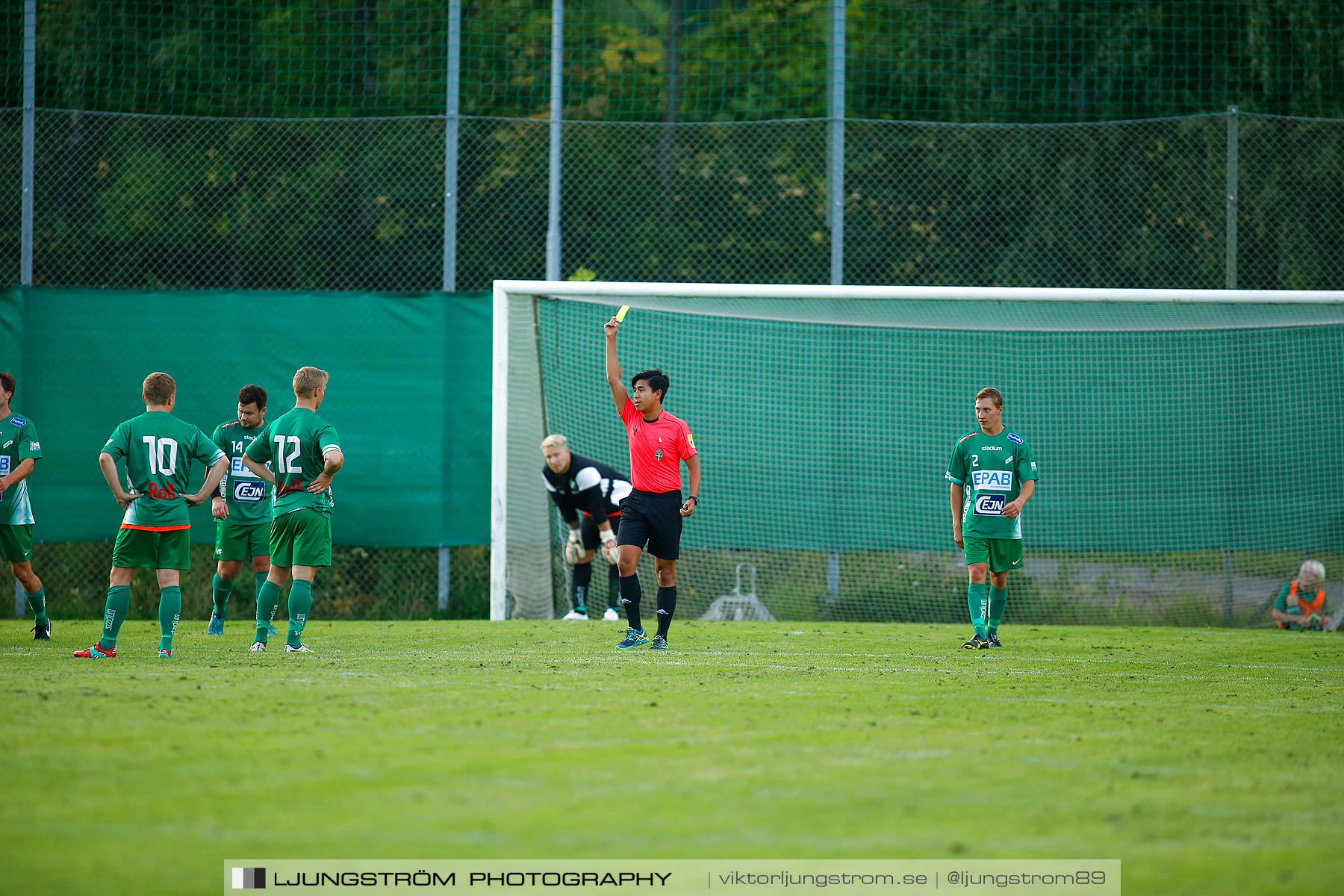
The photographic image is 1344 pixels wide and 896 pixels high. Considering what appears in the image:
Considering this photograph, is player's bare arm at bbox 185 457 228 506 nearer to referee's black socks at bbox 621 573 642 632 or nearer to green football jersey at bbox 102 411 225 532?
green football jersey at bbox 102 411 225 532

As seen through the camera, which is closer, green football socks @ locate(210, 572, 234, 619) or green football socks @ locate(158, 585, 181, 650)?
green football socks @ locate(158, 585, 181, 650)

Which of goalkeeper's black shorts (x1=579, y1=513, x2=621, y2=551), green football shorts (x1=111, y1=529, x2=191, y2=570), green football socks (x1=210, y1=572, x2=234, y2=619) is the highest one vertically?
green football shorts (x1=111, y1=529, x2=191, y2=570)

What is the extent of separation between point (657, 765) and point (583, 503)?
720 centimetres

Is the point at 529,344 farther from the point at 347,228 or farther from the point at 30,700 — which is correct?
the point at 30,700

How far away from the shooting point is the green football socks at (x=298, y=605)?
8.56 meters

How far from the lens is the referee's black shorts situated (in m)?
9.14

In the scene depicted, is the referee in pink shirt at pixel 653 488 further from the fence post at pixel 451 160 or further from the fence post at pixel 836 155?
the fence post at pixel 451 160

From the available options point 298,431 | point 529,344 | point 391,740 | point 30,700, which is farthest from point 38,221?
point 391,740

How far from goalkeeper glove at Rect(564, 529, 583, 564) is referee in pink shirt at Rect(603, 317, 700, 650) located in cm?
281

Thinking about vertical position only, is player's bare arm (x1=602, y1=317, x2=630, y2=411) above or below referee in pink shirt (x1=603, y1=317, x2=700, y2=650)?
above

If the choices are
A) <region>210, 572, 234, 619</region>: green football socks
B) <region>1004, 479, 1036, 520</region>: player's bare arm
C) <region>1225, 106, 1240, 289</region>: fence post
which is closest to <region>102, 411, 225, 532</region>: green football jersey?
<region>210, 572, 234, 619</region>: green football socks

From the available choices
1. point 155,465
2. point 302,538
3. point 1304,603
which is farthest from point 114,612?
point 1304,603

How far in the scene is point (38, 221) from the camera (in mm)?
12898

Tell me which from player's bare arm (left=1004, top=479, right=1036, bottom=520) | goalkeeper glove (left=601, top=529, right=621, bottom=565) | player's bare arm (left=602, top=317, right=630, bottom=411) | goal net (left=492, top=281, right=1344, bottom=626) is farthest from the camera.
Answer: goal net (left=492, top=281, right=1344, bottom=626)
